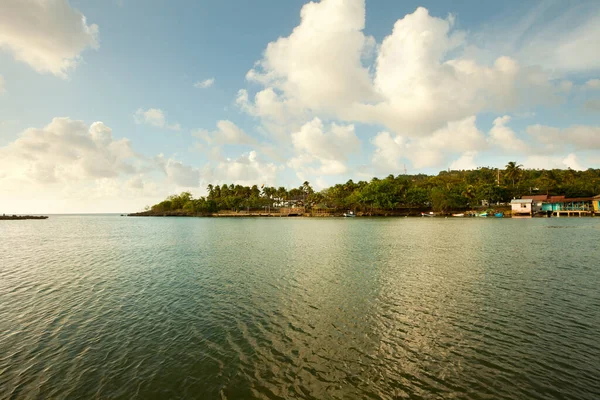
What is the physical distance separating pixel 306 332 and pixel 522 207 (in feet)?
485

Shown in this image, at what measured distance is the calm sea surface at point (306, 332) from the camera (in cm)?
988

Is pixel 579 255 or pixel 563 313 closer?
pixel 563 313

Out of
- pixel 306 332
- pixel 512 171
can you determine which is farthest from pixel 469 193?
pixel 306 332

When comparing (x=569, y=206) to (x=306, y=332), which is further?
(x=569, y=206)

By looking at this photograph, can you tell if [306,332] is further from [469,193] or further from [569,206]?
[469,193]

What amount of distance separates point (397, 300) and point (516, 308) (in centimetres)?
664

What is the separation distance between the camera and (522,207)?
124875 mm

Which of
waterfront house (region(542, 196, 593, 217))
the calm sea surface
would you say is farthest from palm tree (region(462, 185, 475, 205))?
the calm sea surface

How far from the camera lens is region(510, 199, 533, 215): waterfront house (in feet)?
405

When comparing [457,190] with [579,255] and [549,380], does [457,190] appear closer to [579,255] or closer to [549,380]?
[579,255]

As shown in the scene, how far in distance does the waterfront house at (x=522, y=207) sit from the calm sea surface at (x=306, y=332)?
11786 cm

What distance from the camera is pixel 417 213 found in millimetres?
156000

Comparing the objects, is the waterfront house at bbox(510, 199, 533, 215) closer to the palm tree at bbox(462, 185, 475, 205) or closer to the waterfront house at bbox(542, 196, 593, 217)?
the waterfront house at bbox(542, 196, 593, 217)

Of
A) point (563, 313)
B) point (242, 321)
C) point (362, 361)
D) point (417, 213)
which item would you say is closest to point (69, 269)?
point (242, 321)
